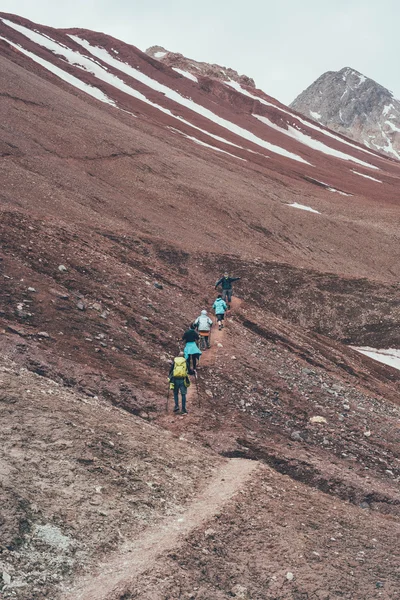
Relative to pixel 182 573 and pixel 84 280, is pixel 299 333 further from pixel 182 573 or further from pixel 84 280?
pixel 182 573

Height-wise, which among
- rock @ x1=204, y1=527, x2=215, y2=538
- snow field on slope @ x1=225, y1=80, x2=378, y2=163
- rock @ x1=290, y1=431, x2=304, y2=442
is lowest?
rock @ x1=204, y1=527, x2=215, y2=538

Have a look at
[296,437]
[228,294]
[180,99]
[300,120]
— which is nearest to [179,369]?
[296,437]

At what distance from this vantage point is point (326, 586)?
30.8 ft

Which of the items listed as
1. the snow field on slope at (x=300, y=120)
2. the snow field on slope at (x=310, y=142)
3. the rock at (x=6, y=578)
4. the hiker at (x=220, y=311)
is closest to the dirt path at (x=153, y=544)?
the rock at (x=6, y=578)

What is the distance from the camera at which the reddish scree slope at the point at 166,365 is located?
31.3 ft

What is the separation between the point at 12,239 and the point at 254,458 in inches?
474

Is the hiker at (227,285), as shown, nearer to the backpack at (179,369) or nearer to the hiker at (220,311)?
the hiker at (220,311)

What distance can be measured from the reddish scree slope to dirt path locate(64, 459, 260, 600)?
0.52ft

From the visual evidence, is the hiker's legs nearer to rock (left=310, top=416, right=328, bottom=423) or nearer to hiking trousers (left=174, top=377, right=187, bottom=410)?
hiking trousers (left=174, top=377, right=187, bottom=410)

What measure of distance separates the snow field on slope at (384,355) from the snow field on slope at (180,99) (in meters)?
52.0

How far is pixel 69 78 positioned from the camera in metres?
68.2

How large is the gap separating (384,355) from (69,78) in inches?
2132

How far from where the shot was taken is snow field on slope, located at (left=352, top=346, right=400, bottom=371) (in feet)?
97.4

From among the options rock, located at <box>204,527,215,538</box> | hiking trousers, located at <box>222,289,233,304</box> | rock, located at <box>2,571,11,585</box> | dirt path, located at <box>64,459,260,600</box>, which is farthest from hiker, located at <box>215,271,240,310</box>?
rock, located at <box>2,571,11,585</box>
